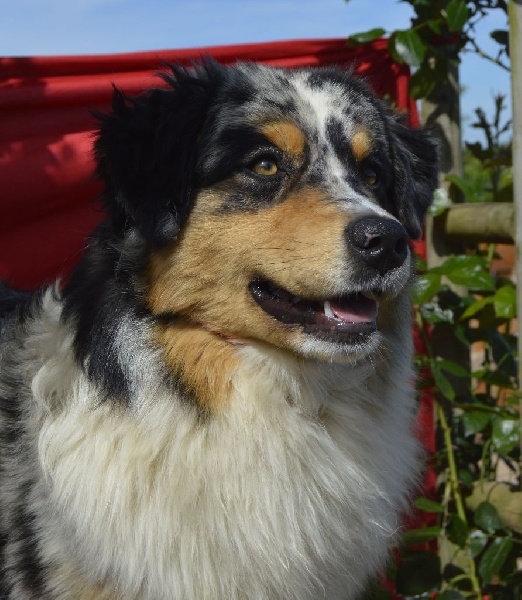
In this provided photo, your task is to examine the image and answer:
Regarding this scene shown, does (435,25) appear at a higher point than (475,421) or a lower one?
higher

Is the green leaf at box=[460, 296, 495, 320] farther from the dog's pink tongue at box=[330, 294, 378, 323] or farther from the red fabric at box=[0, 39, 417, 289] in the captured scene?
the red fabric at box=[0, 39, 417, 289]

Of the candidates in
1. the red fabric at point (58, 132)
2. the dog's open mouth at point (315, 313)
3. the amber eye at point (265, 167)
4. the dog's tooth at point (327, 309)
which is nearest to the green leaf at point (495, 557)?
the dog's open mouth at point (315, 313)

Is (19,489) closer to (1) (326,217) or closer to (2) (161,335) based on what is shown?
(2) (161,335)

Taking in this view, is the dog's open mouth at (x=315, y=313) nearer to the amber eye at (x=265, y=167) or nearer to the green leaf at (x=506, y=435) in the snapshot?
the amber eye at (x=265, y=167)

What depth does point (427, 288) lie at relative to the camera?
351cm

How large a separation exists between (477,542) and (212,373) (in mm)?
1672

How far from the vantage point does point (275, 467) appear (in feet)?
8.13

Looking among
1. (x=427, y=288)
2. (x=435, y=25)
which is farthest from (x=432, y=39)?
(x=427, y=288)

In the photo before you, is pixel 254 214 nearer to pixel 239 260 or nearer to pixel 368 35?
pixel 239 260

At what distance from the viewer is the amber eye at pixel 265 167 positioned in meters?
2.55

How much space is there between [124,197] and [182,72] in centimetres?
52

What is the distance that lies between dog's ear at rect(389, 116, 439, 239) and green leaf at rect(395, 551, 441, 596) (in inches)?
58.2

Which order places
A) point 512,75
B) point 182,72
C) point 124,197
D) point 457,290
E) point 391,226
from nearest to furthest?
point 391,226
point 124,197
point 182,72
point 512,75
point 457,290

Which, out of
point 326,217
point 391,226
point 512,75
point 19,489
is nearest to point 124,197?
point 326,217
